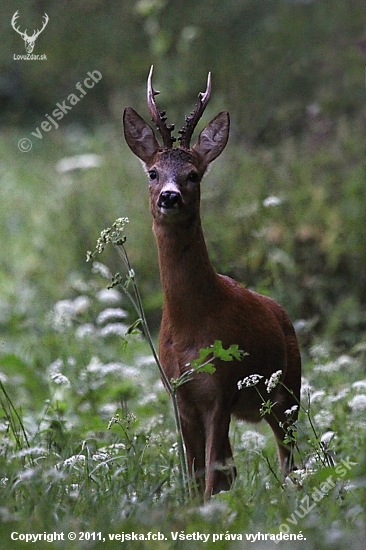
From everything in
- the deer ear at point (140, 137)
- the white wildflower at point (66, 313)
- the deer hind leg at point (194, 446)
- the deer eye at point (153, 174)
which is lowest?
the deer hind leg at point (194, 446)

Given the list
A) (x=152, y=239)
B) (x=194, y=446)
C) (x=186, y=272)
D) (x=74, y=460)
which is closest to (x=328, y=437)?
(x=194, y=446)

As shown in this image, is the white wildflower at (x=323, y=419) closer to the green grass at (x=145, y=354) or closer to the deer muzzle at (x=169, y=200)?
the green grass at (x=145, y=354)

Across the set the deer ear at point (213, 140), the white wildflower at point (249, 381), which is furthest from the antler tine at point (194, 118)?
the white wildflower at point (249, 381)

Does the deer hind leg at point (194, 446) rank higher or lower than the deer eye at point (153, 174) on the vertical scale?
lower

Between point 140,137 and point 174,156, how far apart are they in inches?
12.2

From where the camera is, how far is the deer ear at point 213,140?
501cm

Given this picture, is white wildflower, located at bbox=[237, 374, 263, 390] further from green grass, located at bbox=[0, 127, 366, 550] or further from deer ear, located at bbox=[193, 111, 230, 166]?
deer ear, located at bbox=[193, 111, 230, 166]

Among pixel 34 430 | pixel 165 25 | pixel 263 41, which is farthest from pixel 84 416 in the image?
pixel 165 25

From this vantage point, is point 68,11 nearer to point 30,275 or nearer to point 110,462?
point 30,275

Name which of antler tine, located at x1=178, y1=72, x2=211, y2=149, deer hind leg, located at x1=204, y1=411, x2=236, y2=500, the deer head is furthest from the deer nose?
deer hind leg, located at x1=204, y1=411, x2=236, y2=500

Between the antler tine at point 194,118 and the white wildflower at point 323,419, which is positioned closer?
the antler tine at point 194,118

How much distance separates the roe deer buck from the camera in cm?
464

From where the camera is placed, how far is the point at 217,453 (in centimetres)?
465

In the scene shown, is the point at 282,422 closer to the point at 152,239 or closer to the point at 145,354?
the point at 145,354
